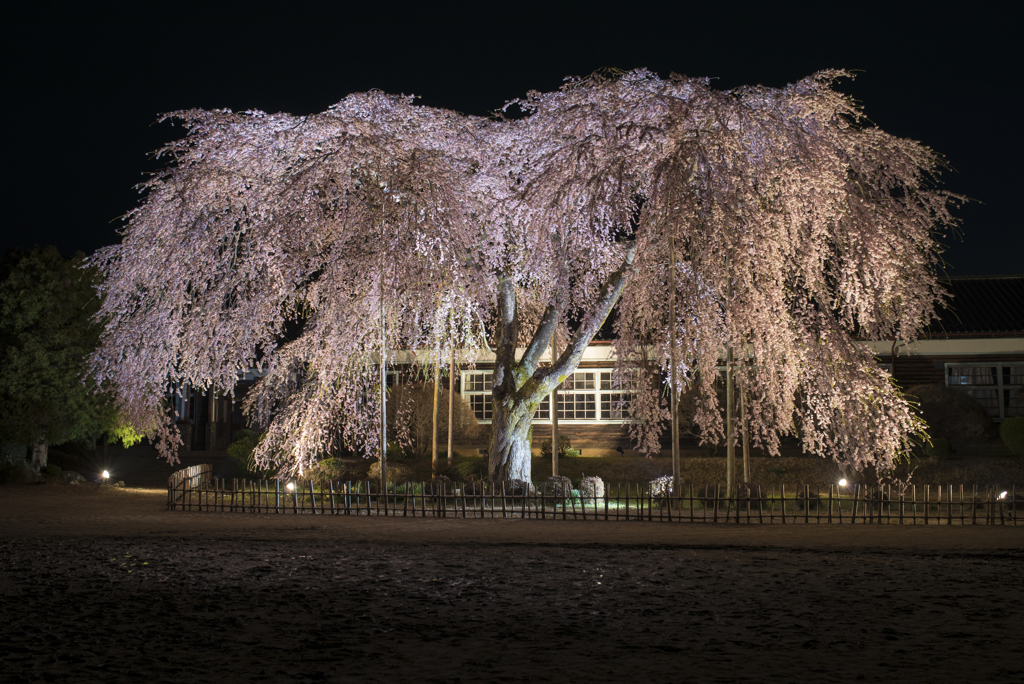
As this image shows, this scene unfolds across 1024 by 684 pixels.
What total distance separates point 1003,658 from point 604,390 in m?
19.4

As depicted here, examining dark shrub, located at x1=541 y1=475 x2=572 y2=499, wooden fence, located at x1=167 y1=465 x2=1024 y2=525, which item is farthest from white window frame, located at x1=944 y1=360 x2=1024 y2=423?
dark shrub, located at x1=541 y1=475 x2=572 y2=499

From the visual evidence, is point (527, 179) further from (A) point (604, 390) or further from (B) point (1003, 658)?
(A) point (604, 390)

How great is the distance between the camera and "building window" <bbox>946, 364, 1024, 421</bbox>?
2242 centimetres

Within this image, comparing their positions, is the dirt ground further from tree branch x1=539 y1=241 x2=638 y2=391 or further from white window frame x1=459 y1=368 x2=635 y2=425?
white window frame x1=459 y1=368 x2=635 y2=425

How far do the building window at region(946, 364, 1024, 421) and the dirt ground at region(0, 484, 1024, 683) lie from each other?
44.5 feet

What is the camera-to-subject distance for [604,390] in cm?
2409

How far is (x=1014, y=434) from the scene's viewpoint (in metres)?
17.5

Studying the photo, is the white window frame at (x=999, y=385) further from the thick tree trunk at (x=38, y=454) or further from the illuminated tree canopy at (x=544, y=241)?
the thick tree trunk at (x=38, y=454)

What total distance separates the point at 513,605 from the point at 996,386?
21.0 m

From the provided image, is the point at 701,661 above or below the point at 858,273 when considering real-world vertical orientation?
below

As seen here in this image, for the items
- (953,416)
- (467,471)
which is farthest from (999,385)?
(467,471)

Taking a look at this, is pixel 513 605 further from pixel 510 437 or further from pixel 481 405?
pixel 481 405

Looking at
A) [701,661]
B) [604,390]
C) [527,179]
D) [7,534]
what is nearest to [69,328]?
[7,534]

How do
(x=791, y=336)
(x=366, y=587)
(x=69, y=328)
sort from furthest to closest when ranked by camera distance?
(x=69, y=328)
(x=791, y=336)
(x=366, y=587)
